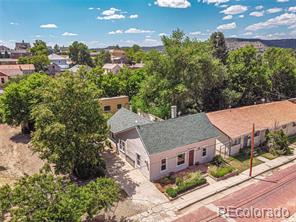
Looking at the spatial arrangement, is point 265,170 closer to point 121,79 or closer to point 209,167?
point 209,167

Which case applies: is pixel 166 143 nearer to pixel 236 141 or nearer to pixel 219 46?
pixel 236 141

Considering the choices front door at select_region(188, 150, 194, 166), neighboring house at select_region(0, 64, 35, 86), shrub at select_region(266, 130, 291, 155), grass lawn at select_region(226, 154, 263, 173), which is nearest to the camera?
front door at select_region(188, 150, 194, 166)

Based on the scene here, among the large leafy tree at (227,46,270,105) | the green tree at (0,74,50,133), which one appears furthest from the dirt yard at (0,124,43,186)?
the large leafy tree at (227,46,270,105)

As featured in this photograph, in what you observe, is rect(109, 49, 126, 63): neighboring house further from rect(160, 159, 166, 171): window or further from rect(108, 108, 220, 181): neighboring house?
rect(160, 159, 166, 171): window

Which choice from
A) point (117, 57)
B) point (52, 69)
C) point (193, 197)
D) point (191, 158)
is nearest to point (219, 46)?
point (191, 158)

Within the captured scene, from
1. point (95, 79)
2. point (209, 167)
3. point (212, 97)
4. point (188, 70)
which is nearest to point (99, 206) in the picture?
point (209, 167)

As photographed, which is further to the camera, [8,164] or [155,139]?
[8,164]
